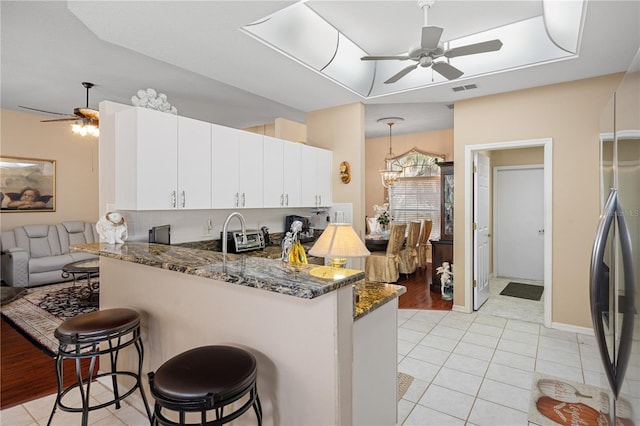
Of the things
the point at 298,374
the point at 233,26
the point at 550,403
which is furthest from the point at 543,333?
the point at 233,26

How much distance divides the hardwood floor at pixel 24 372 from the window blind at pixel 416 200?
6.22 metres

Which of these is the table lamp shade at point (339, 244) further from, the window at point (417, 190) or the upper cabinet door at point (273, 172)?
the window at point (417, 190)

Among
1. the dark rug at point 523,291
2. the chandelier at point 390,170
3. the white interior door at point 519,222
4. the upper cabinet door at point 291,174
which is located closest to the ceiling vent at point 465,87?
the upper cabinet door at point 291,174

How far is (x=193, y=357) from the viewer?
58.0 inches

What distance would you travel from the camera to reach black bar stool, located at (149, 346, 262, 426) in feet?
4.11

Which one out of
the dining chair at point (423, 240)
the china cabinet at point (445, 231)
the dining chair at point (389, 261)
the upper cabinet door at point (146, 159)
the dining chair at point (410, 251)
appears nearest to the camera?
the upper cabinet door at point (146, 159)

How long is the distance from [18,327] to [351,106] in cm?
456

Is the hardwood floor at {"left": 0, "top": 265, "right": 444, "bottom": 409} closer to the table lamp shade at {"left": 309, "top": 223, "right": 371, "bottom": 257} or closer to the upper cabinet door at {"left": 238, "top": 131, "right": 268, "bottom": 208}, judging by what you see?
the upper cabinet door at {"left": 238, "top": 131, "right": 268, "bottom": 208}

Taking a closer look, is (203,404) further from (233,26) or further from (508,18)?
(508,18)

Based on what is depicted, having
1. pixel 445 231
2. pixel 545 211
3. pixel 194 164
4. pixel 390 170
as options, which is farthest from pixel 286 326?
pixel 390 170

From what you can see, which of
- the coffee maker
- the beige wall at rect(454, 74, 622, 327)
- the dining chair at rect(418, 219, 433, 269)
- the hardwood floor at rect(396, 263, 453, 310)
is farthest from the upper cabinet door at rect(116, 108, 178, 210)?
the dining chair at rect(418, 219, 433, 269)

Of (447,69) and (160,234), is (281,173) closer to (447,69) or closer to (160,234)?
(160,234)

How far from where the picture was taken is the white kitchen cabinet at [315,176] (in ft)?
14.2

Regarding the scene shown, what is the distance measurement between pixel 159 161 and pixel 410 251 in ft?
14.9
